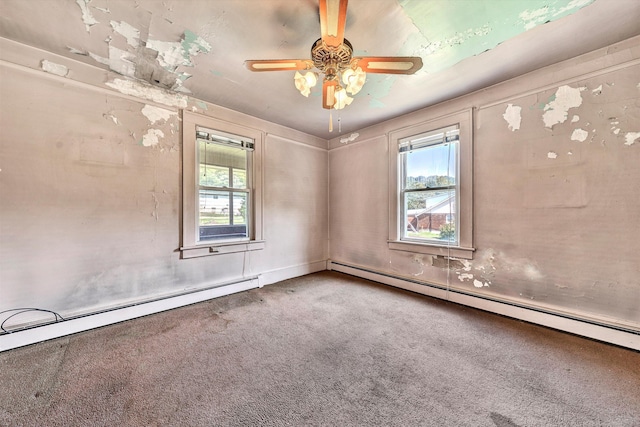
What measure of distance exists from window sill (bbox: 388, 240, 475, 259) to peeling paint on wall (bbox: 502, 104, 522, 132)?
4.59ft

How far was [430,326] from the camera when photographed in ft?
7.66

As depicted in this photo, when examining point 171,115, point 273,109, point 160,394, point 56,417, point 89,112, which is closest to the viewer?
point 56,417

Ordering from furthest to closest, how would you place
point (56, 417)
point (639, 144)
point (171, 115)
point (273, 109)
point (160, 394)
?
1. point (273, 109)
2. point (171, 115)
3. point (639, 144)
4. point (160, 394)
5. point (56, 417)

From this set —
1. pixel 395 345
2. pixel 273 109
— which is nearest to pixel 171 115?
pixel 273 109

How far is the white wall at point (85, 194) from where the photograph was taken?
2.00 m

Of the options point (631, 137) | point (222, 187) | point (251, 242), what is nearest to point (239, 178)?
point (222, 187)

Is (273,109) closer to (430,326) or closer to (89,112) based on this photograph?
(89,112)

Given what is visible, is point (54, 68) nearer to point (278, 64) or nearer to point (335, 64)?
point (278, 64)

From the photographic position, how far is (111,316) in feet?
7.78

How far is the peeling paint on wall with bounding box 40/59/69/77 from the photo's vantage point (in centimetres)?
209

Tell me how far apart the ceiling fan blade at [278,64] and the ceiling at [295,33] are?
0.97 ft

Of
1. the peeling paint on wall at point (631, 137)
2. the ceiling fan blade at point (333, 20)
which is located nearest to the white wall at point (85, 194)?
the ceiling fan blade at point (333, 20)

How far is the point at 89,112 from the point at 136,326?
2174mm

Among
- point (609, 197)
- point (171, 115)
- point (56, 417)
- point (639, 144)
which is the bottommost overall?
point (56, 417)
